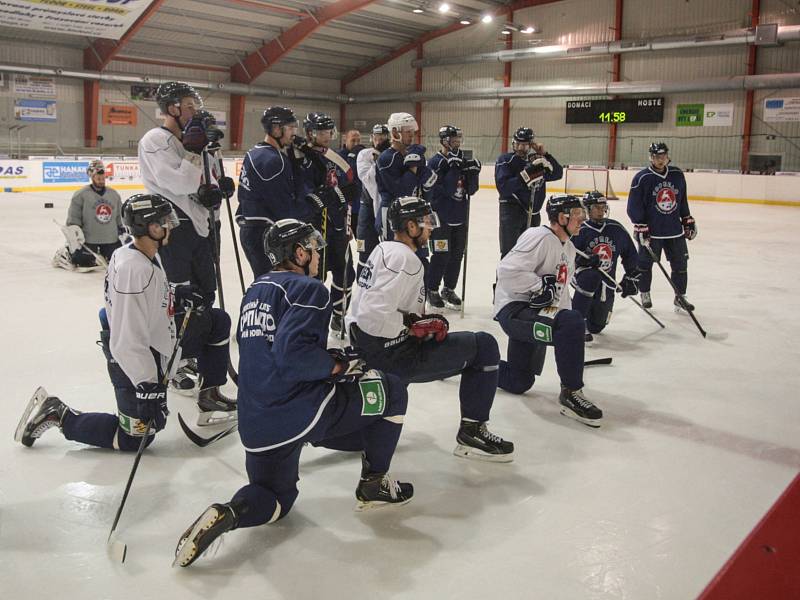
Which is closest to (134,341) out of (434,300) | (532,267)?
(532,267)

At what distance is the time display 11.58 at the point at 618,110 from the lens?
75.5 ft

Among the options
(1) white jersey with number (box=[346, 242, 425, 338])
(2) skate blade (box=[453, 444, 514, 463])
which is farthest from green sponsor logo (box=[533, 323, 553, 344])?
(1) white jersey with number (box=[346, 242, 425, 338])

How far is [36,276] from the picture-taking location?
7.95 metres

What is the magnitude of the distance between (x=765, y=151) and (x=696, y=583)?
21687mm

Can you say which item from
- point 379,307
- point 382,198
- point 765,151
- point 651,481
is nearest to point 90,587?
point 379,307

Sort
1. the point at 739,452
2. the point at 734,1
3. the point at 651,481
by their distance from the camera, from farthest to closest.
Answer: the point at 734,1 → the point at 739,452 → the point at 651,481

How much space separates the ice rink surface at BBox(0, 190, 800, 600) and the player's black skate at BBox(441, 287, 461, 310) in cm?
162

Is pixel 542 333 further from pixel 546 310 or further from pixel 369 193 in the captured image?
pixel 369 193

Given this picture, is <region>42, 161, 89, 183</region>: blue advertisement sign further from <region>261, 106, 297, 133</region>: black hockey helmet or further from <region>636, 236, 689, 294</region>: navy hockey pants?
<region>636, 236, 689, 294</region>: navy hockey pants

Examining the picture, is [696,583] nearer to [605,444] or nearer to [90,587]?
[605,444]

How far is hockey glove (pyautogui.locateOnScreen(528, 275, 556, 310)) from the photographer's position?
4.11 metres

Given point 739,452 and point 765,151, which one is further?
point 765,151

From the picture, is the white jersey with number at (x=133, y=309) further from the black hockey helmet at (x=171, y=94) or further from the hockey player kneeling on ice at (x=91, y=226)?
the hockey player kneeling on ice at (x=91, y=226)

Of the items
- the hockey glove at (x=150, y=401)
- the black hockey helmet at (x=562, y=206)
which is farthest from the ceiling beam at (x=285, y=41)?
the hockey glove at (x=150, y=401)
